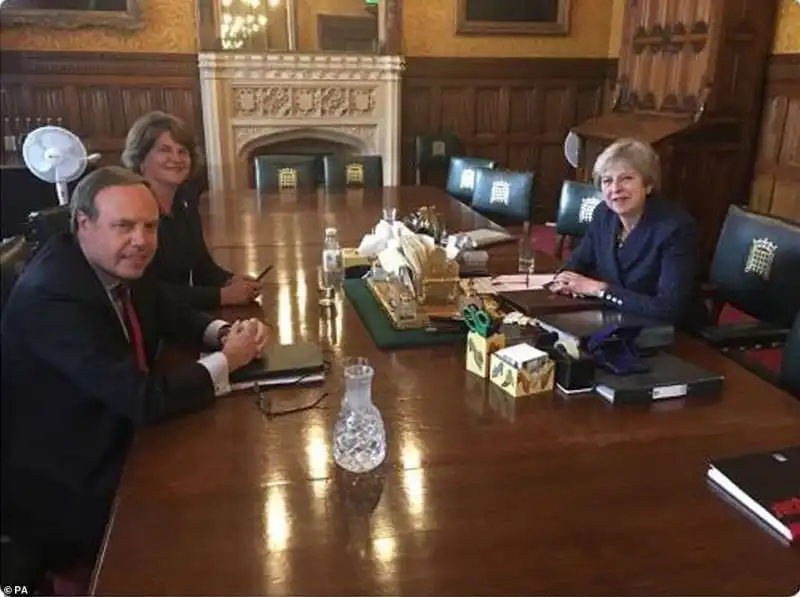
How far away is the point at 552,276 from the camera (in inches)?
92.5

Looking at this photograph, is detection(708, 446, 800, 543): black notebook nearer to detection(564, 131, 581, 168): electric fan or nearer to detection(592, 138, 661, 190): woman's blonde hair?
detection(592, 138, 661, 190): woman's blonde hair

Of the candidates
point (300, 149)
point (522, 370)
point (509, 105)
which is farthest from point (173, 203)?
point (509, 105)

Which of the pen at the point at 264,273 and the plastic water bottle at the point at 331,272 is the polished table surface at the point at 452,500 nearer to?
the plastic water bottle at the point at 331,272

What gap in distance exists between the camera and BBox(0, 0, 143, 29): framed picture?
4.95 metres

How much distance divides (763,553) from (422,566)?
470mm

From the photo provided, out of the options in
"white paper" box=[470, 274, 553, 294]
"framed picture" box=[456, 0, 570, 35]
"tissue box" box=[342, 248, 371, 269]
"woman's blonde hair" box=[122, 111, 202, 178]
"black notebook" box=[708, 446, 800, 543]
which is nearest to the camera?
"black notebook" box=[708, 446, 800, 543]

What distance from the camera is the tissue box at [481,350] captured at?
1.55 meters

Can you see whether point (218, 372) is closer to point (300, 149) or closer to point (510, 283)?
point (510, 283)

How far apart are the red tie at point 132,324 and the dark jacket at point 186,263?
16.7 inches

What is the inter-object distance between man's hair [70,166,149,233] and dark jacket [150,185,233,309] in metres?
0.55

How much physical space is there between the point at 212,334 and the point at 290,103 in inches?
158

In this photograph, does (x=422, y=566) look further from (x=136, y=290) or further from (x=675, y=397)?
(x=136, y=290)

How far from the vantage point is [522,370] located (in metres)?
1.47

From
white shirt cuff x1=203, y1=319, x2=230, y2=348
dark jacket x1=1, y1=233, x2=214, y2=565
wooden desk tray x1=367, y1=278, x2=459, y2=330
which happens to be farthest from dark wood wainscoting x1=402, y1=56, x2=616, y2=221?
dark jacket x1=1, y1=233, x2=214, y2=565
